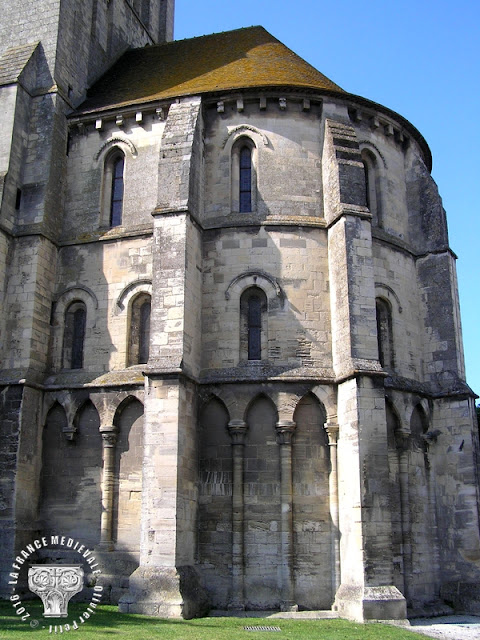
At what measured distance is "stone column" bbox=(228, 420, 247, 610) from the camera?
1600 centimetres

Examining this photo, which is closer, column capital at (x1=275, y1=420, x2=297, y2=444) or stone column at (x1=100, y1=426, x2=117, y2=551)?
column capital at (x1=275, y1=420, x2=297, y2=444)

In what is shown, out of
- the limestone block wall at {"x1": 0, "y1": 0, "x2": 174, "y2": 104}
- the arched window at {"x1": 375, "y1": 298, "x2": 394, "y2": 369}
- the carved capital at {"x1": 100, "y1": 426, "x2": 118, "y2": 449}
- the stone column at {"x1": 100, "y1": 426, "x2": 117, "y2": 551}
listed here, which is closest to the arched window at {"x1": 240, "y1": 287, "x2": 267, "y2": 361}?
the arched window at {"x1": 375, "y1": 298, "x2": 394, "y2": 369}

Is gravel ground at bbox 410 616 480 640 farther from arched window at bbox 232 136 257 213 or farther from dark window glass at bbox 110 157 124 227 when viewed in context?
dark window glass at bbox 110 157 124 227

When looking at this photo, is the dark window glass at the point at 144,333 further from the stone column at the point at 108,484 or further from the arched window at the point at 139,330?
the stone column at the point at 108,484

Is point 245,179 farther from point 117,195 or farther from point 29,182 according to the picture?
point 29,182

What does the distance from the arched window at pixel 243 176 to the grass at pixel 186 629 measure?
32.9 ft

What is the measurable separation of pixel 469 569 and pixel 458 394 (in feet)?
14.3

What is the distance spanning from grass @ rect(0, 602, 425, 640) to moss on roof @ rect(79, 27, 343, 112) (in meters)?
13.0

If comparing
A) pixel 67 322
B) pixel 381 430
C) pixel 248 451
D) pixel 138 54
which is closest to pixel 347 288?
pixel 381 430

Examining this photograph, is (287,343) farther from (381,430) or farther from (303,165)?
(303,165)

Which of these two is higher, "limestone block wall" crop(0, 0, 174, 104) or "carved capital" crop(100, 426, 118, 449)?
"limestone block wall" crop(0, 0, 174, 104)

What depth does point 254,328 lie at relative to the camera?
17.9 m

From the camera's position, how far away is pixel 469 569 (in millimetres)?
17938
